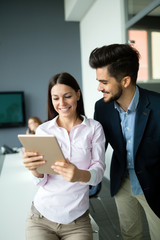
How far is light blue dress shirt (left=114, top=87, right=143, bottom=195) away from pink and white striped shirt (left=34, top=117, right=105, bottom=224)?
0.29m

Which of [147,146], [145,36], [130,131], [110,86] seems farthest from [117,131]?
[145,36]

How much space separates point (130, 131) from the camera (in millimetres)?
1600

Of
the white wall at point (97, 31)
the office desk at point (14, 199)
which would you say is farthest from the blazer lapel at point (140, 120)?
the white wall at point (97, 31)

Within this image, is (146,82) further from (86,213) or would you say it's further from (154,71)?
(86,213)

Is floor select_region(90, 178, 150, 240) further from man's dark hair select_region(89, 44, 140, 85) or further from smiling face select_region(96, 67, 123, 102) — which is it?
man's dark hair select_region(89, 44, 140, 85)

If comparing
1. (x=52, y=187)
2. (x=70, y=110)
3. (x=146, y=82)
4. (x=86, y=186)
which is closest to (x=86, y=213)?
(x=86, y=186)

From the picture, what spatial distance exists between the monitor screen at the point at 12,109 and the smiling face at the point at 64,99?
14.8 feet

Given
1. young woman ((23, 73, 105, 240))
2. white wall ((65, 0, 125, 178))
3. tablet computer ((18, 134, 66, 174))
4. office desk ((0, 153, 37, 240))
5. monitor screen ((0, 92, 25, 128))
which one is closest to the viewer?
tablet computer ((18, 134, 66, 174))

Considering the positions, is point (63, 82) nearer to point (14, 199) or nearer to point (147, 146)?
point (147, 146)

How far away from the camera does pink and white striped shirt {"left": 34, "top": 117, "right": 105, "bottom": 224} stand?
129cm

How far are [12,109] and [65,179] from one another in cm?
479

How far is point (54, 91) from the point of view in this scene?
139 cm

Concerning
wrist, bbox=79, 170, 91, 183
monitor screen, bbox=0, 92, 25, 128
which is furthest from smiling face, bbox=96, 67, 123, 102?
monitor screen, bbox=0, 92, 25, 128

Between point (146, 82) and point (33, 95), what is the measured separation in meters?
3.76
